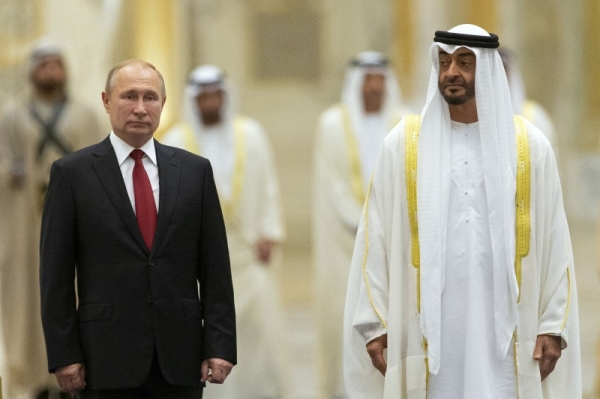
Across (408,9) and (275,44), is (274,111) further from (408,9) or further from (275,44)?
(408,9)

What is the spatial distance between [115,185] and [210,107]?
469cm

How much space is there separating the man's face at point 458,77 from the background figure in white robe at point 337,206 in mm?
4222

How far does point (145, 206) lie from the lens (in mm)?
5406

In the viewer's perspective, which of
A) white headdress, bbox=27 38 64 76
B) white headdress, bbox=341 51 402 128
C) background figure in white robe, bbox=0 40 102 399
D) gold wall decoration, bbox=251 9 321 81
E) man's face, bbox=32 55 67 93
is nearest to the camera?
background figure in white robe, bbox=0 40 102 399

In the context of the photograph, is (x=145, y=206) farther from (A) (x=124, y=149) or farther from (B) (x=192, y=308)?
(B) (x=192, y=308)

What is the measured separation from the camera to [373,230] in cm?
584

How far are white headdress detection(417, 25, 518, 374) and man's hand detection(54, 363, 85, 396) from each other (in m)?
1.24

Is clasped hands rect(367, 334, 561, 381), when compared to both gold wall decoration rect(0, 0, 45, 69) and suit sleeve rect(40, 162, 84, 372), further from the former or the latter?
gold wall decoration rect(0, 0, 45, 69)

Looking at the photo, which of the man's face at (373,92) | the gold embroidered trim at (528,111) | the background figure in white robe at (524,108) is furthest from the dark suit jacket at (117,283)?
the man's face at (373,92)

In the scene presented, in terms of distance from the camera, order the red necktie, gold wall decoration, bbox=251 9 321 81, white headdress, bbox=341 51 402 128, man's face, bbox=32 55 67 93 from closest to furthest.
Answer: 1. the red necktie
2. man's face, bbox=32 55 67 93
3. white headdress, bbox=341 51 402 128
4. gold wall decoration, bbox=251 9 321 81

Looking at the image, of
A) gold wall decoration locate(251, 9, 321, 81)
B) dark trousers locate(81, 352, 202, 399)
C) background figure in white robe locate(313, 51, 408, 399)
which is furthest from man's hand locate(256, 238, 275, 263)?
gold wall decoration locate(251, 9, 321, 81)

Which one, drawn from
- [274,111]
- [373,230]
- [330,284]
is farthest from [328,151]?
[274,111]

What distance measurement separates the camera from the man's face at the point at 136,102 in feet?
17.7

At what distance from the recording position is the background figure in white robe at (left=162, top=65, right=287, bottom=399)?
31.9 ft
